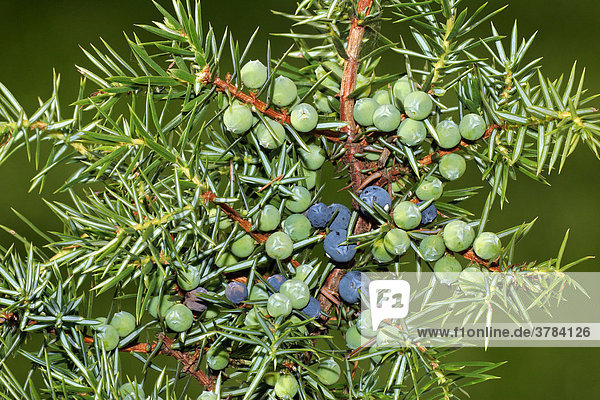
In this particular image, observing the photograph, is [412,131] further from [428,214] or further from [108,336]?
[108,336]

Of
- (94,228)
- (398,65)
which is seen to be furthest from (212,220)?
(398,65)

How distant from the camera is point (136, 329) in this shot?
241 mm

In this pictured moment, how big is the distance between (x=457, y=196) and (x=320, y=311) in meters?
0.09

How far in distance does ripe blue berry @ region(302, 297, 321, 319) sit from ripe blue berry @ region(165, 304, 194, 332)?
0.14ft

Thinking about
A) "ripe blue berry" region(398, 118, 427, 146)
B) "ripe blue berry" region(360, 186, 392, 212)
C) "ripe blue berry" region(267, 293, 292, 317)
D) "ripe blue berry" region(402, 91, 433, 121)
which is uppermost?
"ripe blue berry" region(402, 91, 433, 121)

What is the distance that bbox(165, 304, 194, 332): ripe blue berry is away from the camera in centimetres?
22

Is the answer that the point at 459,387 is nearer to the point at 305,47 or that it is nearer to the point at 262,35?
the point at 305,47

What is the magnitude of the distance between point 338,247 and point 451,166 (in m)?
0.05

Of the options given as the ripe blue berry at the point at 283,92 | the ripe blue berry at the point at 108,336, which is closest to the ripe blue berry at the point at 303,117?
the ripe blue berry at the point at 283,92

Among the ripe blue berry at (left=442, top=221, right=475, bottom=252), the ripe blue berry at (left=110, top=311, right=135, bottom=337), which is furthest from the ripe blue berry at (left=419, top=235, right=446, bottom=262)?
the ripe blue berry at (left=110, top=311, right=135, bottom=337)

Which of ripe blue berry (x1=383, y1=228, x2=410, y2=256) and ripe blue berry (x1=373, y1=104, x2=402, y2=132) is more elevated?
ripe blue berry (x1=373, y1=104, x2=402, y2=132)

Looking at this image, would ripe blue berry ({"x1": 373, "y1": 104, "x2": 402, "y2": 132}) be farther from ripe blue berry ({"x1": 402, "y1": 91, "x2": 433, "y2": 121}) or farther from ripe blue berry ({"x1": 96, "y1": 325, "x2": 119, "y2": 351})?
ripe blue berry ({"x1": 96, "y1": 325, "x2": 119, "y2": 351})

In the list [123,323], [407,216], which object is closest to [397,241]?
[407,216]

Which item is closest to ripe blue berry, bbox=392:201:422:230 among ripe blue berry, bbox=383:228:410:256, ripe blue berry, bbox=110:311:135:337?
ripe blue berry, bbox=383:228:410:256
